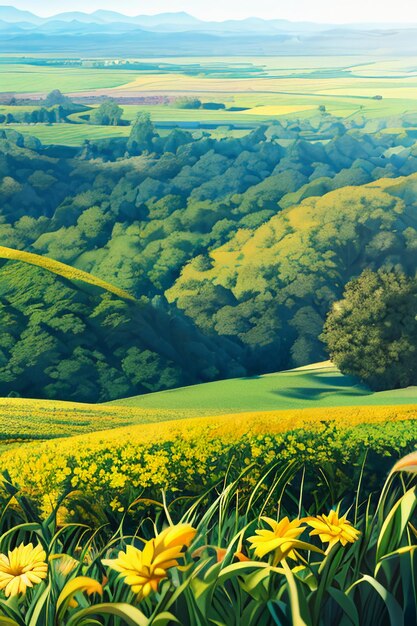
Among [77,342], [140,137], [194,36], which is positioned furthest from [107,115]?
[77,342]

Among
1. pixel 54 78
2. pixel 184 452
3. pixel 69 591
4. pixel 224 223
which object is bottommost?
pixel 184 452

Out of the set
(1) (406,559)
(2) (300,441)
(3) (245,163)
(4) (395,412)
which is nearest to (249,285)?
(3) (245,163)

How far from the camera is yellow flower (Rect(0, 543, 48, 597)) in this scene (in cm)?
369

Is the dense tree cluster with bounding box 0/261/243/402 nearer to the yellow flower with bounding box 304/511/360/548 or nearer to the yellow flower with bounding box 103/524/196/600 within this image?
the yellow flower with bounding box 304/511/360/548

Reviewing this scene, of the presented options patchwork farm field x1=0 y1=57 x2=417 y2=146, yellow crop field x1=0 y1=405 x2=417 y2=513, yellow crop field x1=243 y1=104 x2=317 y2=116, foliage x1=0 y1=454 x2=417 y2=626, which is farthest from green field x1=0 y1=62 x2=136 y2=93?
foliage x1=0 y1=454 x2=417 y2=626

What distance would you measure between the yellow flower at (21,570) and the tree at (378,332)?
5.28 m

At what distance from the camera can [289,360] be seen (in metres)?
9.28

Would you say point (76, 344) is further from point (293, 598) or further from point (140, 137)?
point (293, 598)

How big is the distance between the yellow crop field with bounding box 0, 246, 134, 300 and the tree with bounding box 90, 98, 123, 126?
1.64 meters

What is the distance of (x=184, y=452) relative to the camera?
6633 millimetres

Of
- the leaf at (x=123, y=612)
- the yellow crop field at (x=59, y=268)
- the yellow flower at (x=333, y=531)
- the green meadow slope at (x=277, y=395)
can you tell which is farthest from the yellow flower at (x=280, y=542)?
the yellow crop field at (x=59, y=268)

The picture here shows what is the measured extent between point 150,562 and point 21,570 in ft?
1.93

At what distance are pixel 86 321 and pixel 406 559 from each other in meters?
5.27

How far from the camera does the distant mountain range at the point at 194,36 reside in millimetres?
10742
